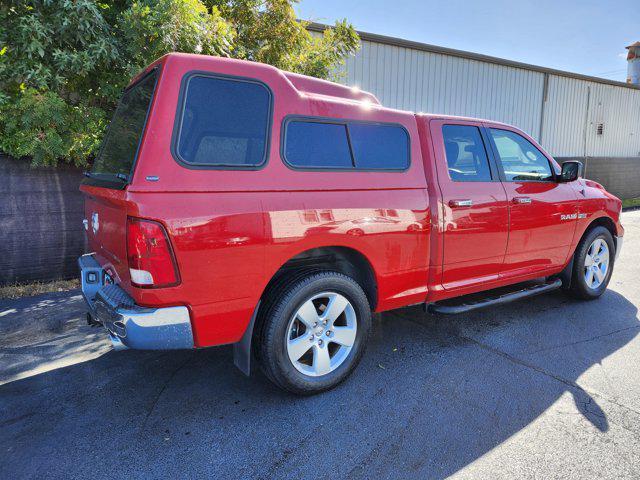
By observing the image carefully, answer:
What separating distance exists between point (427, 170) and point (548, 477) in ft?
7.09

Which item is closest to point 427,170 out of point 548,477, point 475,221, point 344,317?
point 475,221

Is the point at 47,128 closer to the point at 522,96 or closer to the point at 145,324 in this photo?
the point at 145,324

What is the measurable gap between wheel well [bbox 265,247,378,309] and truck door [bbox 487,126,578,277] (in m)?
1.54

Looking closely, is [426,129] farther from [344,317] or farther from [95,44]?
[95,44]

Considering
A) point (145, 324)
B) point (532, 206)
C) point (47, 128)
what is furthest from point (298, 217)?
point (47, 128)

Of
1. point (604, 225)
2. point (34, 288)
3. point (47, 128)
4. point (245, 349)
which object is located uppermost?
point (47, 128)

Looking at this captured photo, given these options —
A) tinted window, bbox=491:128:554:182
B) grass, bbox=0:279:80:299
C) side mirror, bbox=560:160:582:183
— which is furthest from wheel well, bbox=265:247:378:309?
grass, bbox=0:279:80:299

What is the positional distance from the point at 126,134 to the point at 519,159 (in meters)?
3.49

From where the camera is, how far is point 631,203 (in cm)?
1529

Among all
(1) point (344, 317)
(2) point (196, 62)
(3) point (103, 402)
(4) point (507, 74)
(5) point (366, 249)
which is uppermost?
(4) point (507, 74)

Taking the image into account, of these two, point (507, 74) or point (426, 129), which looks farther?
point (507, 74)

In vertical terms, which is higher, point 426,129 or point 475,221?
point 426,129

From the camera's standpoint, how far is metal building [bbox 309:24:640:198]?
10.2m

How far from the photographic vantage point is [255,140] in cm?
259
